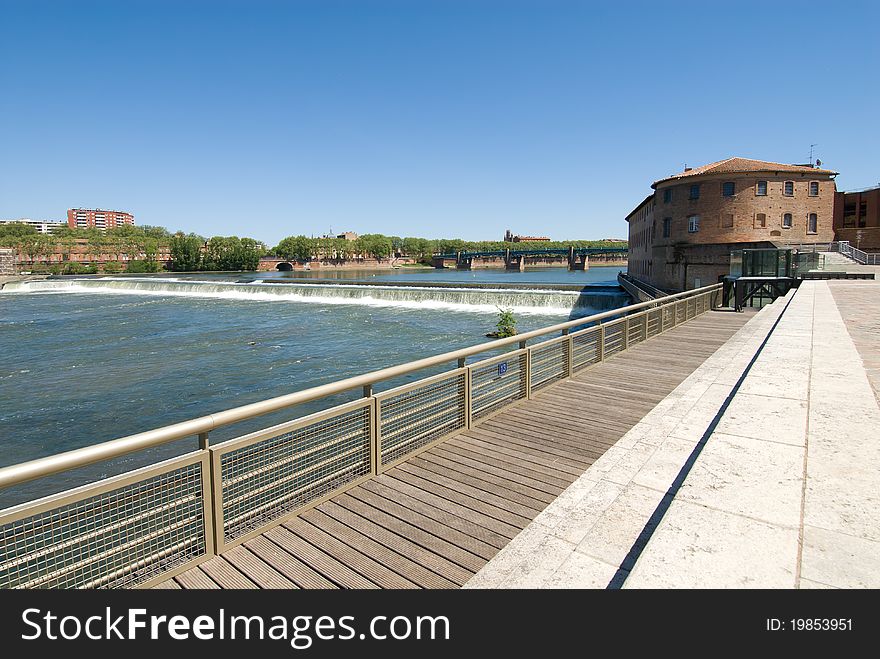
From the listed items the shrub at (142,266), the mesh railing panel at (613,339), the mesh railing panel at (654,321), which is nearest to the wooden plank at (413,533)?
the mesh railing panel at (613,339)

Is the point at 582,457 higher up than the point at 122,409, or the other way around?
the point at 582,457

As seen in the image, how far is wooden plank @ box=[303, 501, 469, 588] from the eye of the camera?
3.27 metres

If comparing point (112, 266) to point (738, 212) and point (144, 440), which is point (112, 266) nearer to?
point (738, 212)

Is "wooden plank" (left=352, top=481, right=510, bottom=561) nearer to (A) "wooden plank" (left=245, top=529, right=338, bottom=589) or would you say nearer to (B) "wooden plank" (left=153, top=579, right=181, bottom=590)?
(A) "wooden plank" (left=245, top=529, right=338, bottom=589)

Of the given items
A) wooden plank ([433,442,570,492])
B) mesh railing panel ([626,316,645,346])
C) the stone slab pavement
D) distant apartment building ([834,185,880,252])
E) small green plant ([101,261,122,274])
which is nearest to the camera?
the stone slab pavement

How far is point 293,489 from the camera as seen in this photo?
4.39m

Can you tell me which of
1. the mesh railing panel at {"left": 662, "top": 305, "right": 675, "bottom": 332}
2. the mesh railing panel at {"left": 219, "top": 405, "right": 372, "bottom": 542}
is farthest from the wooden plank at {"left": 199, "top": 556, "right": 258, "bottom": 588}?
the mesh railing panel at {"left": 662, "top": 305, "right": 675, "bottom": 332}

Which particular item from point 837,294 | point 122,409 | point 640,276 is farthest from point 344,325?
point 640,276

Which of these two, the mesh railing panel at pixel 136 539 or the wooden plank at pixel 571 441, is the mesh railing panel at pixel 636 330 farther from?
the mesh railing panel at pixel 136 539

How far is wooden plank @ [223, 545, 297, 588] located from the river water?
339 inches

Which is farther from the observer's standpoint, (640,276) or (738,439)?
(640,276)

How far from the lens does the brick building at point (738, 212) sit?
43.7m
